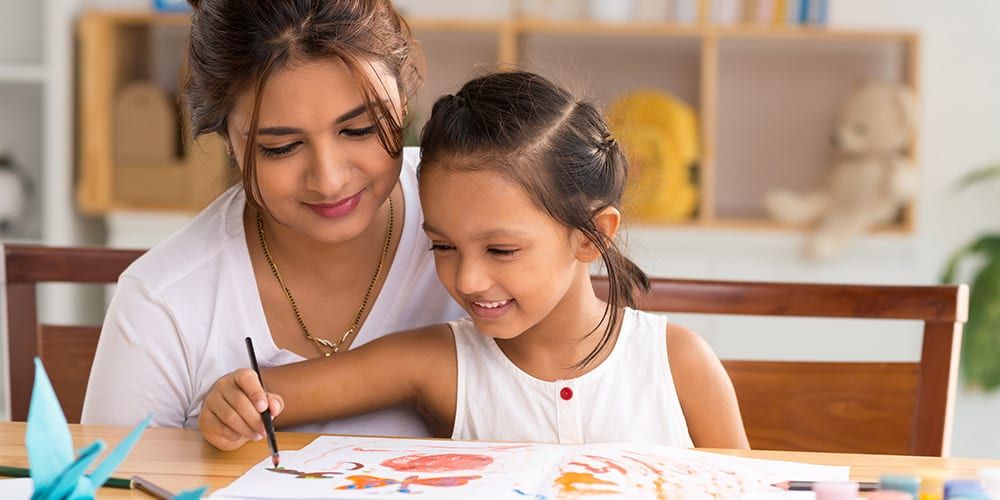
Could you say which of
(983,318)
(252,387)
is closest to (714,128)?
(983,318)

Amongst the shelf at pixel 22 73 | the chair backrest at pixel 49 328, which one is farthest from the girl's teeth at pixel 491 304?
the shelf at pixel 22 73

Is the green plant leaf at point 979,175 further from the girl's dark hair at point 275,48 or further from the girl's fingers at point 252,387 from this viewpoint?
Answer: the girl's fingers at point 252,387

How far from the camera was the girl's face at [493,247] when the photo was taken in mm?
1254

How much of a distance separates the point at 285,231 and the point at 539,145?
0.37 metres

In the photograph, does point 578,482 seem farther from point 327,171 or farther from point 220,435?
point 327,171

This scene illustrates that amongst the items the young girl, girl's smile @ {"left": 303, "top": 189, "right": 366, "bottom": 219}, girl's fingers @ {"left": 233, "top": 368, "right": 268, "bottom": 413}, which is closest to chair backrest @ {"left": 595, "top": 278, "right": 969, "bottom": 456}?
the young girl

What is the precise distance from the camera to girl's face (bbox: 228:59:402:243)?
128cm

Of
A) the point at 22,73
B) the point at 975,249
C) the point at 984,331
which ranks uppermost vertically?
the point at 22,73

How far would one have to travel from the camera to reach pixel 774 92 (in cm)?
374

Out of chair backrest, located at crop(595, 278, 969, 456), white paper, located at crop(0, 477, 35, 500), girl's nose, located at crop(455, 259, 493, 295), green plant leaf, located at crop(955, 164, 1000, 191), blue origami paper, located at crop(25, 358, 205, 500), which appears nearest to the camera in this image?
blue origami paper, located at crop(25, 358, 205, 500)

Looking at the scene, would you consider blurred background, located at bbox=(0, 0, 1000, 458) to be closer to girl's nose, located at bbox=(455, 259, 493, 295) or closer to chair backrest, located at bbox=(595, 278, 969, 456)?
chair backrest, located at bbox=(595, 278, 969, 456)

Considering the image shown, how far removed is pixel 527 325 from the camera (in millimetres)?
1302

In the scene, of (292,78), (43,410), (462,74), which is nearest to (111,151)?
(462,74)

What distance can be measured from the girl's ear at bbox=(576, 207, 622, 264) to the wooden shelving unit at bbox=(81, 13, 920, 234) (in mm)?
2339
